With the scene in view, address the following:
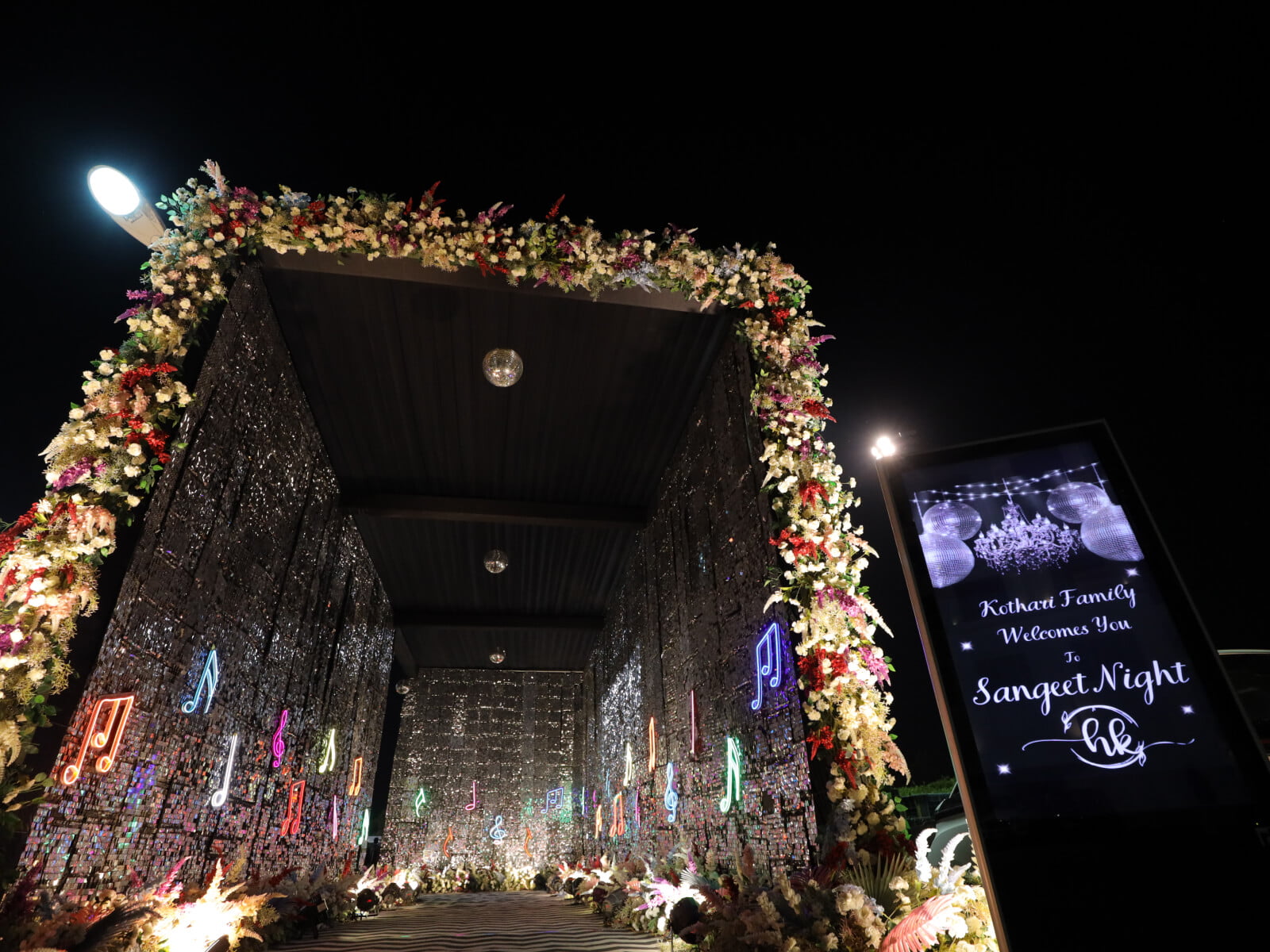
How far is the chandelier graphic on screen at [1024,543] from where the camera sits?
203 centimetres

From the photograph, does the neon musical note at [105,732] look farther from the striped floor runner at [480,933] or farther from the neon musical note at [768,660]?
the neon musical note at [768,660]

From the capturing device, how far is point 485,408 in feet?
23.1

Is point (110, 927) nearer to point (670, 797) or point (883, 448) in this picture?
point (883, 448)

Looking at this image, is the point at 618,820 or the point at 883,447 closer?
the point at 883,447

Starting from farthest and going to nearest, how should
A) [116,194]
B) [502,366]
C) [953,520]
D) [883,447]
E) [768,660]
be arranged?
1. [502,366]
2. [768,660]
3. [116,194]
4. [883,447]
5. [953,520]

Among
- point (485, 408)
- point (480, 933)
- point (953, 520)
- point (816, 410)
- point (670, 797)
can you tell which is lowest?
point (480, 933)

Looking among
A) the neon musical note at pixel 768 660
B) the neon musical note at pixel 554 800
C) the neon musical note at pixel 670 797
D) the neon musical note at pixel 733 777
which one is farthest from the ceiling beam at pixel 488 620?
the neon musical note at pixel 768 660

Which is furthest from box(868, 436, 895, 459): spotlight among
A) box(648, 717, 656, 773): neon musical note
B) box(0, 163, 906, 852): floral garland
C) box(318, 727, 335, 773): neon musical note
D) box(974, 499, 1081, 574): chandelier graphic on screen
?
box(318, 727, 335, 773): neon musical note

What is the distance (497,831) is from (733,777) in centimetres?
1189

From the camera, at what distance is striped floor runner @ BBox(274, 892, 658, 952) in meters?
5.21

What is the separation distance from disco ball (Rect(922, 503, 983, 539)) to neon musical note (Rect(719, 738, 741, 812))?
334 centimetres

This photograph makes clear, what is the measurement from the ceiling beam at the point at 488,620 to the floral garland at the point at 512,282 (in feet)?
29.3

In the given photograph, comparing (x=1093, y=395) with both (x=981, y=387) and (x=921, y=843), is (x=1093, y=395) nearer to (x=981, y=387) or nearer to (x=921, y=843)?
(x=981, y=387)

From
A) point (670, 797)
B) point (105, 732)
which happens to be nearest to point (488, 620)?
point (670, 797)
